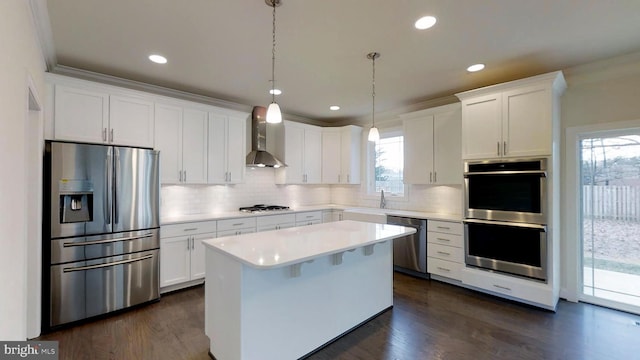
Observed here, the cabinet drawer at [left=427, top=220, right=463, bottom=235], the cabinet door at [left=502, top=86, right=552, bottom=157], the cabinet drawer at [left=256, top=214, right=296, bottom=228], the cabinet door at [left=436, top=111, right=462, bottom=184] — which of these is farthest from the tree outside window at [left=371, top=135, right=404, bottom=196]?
the cabinet door at [left=502, top=86, right=552, bottom=157]

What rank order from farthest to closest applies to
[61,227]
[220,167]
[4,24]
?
[220,167] < [61,227] < [4,24]

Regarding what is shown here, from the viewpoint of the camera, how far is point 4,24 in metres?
1.41

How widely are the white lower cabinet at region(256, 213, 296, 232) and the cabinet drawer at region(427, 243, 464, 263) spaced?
7.19 feet

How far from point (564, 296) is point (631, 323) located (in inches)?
23.7

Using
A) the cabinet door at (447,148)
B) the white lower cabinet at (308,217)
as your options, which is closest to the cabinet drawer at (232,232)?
the white lower cabinet at (308,217)

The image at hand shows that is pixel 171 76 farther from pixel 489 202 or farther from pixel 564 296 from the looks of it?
pixel 564 296

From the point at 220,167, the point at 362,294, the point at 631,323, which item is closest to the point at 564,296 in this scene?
the point at 631,323

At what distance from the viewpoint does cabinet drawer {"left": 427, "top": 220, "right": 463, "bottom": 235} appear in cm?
384

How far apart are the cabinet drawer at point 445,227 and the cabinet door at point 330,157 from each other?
84.9 inches

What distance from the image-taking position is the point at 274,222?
4.62 m

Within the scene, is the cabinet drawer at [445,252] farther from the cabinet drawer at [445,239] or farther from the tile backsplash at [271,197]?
the tile backsplash at [271,197]

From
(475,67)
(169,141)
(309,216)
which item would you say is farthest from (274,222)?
(475,67)

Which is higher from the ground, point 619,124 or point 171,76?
point 171,76

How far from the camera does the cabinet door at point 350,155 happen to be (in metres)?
5.55
